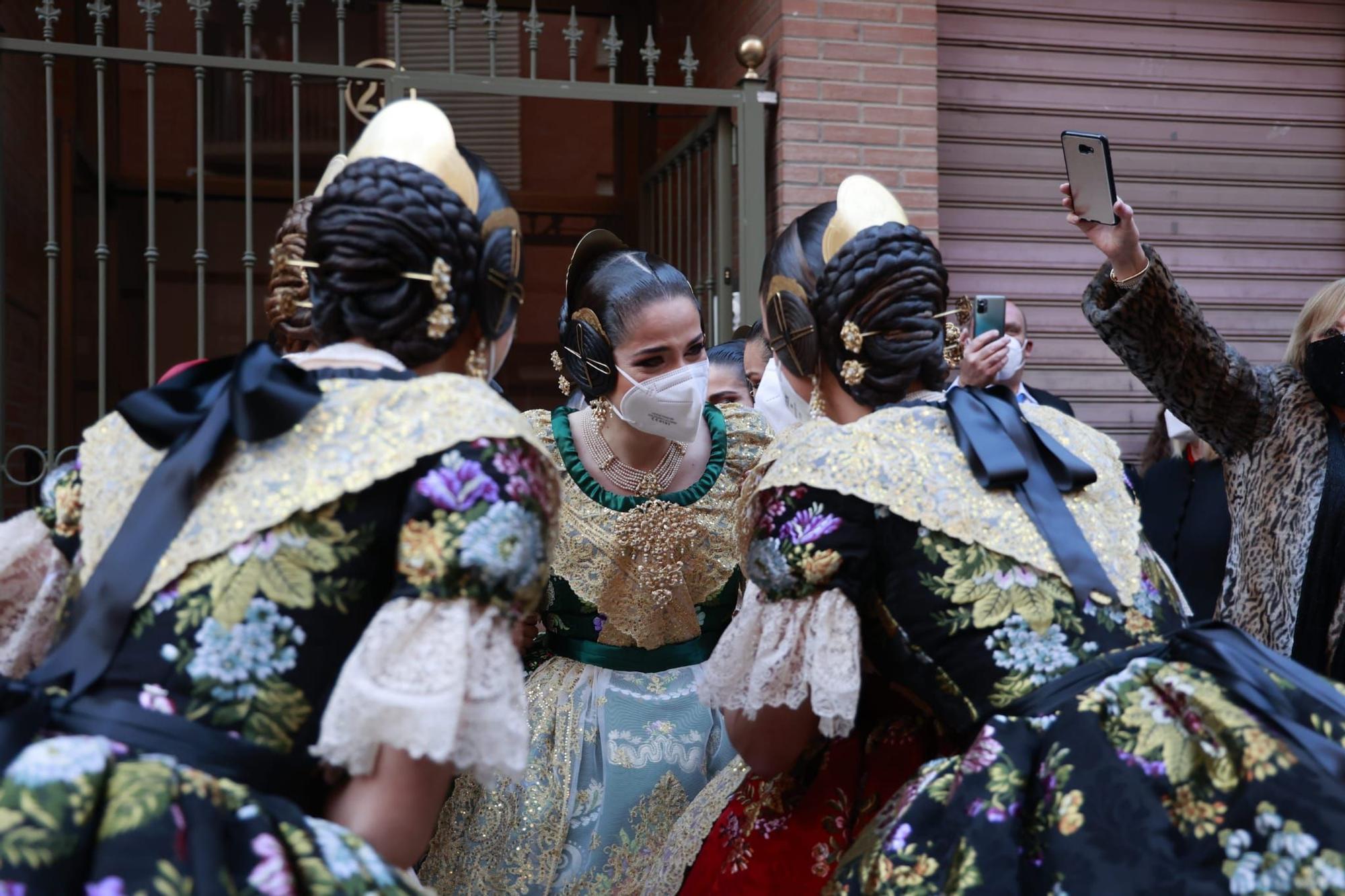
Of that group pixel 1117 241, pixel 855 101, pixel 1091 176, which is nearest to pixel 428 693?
pixel 1091 176

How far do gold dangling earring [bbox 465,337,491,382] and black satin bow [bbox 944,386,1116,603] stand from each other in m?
0.77

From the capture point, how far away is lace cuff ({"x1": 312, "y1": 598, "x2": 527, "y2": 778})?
1573 mm

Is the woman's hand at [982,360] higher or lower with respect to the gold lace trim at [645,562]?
higher

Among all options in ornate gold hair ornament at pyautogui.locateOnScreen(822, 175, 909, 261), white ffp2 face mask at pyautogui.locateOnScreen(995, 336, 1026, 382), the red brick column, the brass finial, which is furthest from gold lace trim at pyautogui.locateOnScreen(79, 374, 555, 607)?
the red brick column

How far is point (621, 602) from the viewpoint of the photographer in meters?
3.05

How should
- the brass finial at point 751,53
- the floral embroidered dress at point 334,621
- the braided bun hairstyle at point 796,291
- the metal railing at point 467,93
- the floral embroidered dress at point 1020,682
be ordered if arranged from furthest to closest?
the brass finial at point 751,53 < the metal railing at point 467,93 < the braided bun hairstyle at point 796,291 < the floral embroidered dress at point 1020,682 < the floral embroidered dress at point 334,621

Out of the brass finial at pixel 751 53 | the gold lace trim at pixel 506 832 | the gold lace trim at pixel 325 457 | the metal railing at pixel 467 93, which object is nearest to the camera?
the gold lace trim at pixel 325 457

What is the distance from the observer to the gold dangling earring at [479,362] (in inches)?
78.5

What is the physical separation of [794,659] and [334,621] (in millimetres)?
789

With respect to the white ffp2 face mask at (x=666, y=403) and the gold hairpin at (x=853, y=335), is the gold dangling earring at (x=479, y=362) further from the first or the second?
the white ffp2 face mask at (x=666, y=403)

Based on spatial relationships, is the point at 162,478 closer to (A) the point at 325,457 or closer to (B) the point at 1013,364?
(A) the point at 325,457

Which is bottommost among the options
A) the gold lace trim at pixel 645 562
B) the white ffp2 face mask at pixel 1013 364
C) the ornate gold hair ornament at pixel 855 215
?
the gold lace trim at pixel 645 562

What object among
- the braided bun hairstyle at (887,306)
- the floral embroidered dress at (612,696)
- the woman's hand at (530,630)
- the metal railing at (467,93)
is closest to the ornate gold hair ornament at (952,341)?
the braided bun hairstyle at (887,306)

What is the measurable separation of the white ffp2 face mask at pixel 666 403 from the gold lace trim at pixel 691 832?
2.46ft
